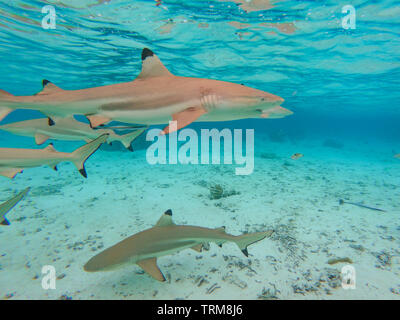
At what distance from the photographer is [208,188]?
9.80 meters

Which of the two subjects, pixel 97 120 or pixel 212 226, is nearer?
pixel 97 120

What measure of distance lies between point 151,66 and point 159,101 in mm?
712

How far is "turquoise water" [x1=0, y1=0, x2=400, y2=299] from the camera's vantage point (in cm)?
412

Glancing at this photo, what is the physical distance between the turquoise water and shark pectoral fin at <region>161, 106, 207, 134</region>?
3263mm

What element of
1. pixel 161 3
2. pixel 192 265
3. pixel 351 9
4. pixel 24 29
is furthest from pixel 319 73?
pixel 24 29

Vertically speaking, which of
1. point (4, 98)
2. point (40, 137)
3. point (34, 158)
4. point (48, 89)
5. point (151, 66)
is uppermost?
point (151, 66)

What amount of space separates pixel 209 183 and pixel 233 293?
6.96 metres

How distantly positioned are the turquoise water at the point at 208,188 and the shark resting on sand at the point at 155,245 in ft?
3.29

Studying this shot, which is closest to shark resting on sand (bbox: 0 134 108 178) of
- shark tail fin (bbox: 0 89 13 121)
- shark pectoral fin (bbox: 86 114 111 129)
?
shark pectoral fin (bbox: 86 114 111 129)

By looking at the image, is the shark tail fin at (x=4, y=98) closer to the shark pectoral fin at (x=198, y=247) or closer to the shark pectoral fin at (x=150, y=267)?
the shark pectoral fin at (x=150, y=267)

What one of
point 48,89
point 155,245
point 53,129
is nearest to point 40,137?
point 53,129

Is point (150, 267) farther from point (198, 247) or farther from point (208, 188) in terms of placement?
point (208, 188)

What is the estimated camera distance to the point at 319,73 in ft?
69.1
